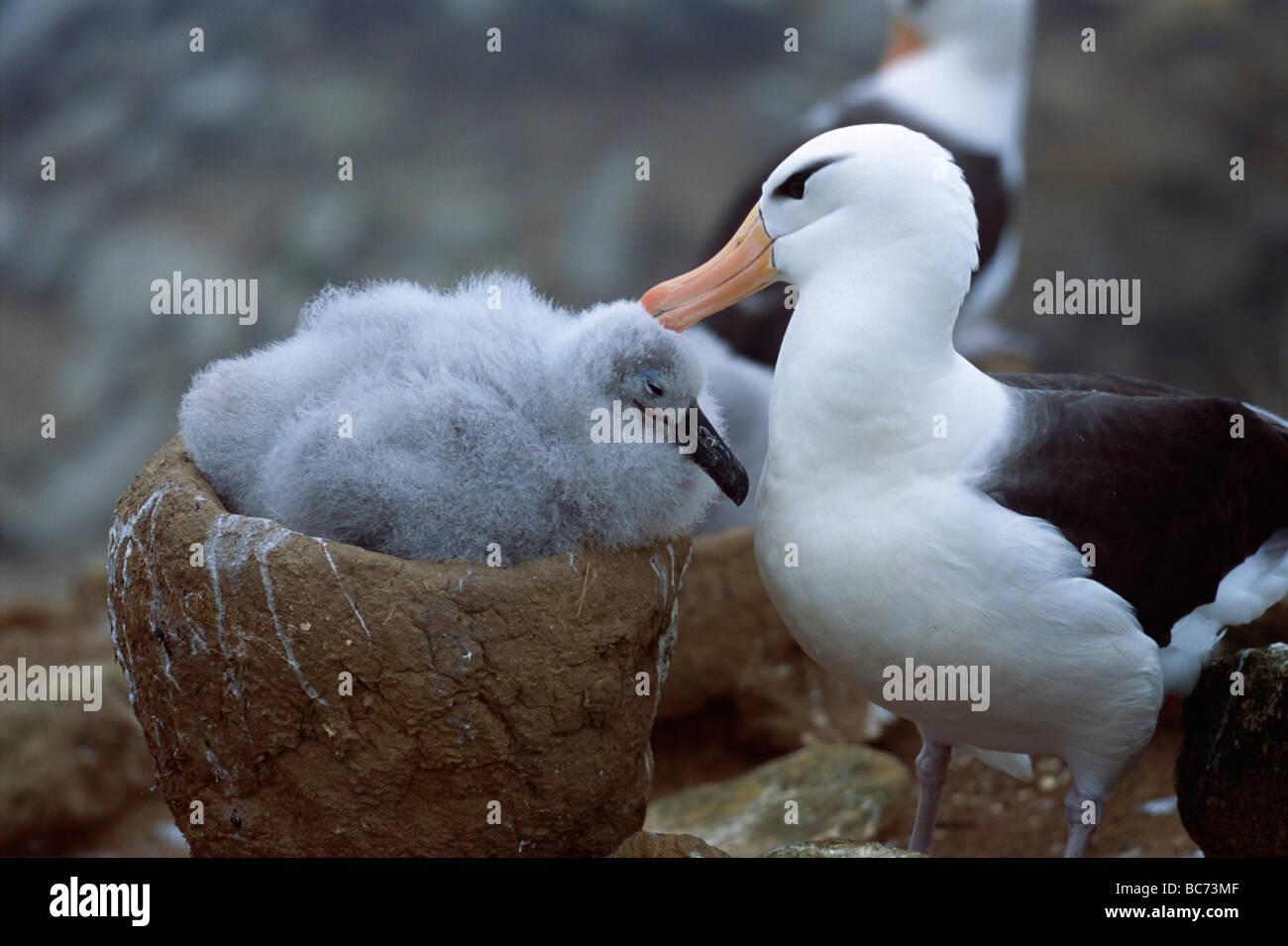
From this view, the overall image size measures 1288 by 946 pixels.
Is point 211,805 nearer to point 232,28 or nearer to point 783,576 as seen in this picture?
point 783,576

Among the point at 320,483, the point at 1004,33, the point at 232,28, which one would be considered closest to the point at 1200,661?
the point at 320,483

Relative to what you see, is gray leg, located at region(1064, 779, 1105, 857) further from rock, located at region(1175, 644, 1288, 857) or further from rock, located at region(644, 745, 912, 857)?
rock, located at region(644, 745, 912, 857)

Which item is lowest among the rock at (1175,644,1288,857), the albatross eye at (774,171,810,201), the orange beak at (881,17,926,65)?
Answer: the rock at (1175,644,1288,857)

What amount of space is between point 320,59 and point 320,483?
6448mm

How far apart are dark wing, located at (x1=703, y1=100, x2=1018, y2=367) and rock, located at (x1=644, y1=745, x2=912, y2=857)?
1545 mm

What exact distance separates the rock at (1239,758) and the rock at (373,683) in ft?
3.89

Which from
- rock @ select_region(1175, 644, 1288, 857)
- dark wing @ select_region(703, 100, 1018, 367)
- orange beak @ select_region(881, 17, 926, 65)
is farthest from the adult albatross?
orange beak @ select_region(881, 17, 926, 65)

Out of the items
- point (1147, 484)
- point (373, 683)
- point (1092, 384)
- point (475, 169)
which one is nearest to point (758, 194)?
point (1092, 384)

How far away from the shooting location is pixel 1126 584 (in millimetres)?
2600

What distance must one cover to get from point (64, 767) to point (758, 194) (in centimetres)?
293

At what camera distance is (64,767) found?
4.12m

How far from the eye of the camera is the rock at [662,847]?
2592 millimetres

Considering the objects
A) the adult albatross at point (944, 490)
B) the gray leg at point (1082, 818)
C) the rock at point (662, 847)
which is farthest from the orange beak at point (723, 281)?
the gray leg at point (1082, 818)

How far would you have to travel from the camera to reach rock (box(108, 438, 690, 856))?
88.9 inches
